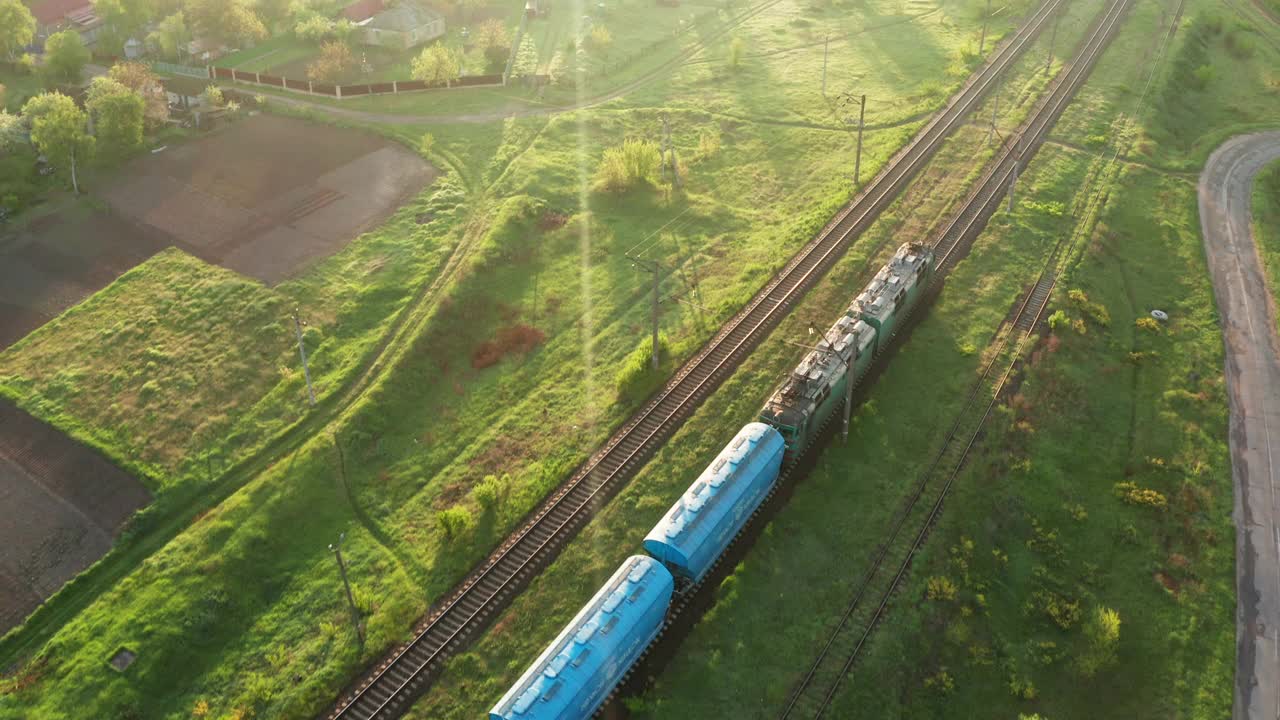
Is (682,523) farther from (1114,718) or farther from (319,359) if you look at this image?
(319,359)

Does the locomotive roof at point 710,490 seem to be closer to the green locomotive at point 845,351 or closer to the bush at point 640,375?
the green locomotive at point 845,351

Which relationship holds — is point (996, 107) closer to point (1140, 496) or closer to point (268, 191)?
point (1140, 496)

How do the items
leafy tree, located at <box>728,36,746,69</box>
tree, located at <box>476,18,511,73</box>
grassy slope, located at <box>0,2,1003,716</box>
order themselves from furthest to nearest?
tree, located at <box>476,18,511,73</box> → leafy tree, located at <box>728,36,746,69</box> → grassy slope, located at <box>0,2,1003,716</box>

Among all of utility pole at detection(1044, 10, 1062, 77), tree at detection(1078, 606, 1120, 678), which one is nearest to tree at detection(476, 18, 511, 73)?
utility pole at detection(1044, 10, 1062, 77)

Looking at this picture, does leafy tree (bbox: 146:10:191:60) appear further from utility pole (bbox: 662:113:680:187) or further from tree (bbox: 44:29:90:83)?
utility pole (bbox: 662:113:680:187)

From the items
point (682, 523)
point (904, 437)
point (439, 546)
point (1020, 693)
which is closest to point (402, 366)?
point (439, 546)

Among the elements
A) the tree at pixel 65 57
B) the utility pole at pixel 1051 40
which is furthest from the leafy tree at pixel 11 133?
the utility pole at pixel 1051 40
